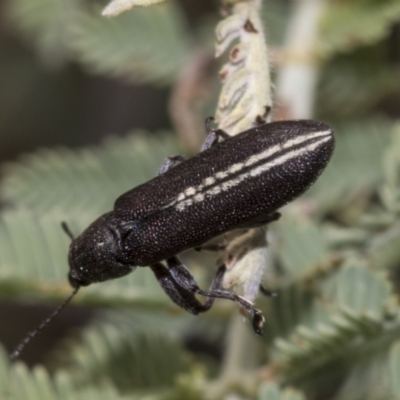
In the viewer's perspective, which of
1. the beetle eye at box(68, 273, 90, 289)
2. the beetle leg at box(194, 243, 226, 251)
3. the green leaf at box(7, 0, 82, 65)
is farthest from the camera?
the green leaf at box(7, 0, 82, 65)

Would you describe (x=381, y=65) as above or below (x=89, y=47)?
below

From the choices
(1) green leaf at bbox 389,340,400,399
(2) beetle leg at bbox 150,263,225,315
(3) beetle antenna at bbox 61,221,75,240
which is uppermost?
(3) beetle antenna at bbox 61,221,75,240

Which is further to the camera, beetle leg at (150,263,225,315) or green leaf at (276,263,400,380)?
beetle leg at (150,263,225,315)

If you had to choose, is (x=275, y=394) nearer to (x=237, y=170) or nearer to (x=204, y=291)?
(x=204, y=291)

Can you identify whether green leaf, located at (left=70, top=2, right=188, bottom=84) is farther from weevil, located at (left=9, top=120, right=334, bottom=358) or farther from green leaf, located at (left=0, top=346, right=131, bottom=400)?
green leaf, located at (left=0, top=346, right=131, bottom=400)

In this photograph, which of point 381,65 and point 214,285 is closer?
point 214,285

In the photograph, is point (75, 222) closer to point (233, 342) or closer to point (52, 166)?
point (52, 166)

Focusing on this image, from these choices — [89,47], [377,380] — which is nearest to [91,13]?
[89,47]

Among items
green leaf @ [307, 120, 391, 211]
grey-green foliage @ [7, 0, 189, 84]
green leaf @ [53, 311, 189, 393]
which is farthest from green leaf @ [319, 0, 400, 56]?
green leaf @ [53, 311, 189, 393]
